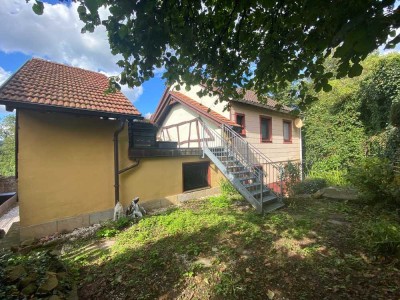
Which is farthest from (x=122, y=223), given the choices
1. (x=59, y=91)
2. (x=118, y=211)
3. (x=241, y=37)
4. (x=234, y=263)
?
(x=241, y=37)

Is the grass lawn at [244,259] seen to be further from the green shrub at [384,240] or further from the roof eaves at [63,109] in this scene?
the roof eaves at [63,109]

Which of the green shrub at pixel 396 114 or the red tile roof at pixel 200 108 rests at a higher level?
the red tile roof at pixel 200 108

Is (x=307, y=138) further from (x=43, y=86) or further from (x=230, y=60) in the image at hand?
(x=43, y=86)

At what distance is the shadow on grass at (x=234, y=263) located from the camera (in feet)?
9.37

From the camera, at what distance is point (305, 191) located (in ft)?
29.7

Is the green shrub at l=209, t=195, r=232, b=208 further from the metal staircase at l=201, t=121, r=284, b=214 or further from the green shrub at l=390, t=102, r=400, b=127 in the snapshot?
the green shrub at l=390, t=102, r=400, b=127

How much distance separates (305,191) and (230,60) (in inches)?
296

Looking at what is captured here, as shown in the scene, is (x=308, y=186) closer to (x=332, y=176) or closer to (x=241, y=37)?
(x=332, y=176)

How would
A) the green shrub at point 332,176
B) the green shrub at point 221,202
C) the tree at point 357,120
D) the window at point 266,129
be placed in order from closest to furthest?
1. the green shrub at point 221,202
2. the tree at point 357,120
3. the green shrub at point 332,176
4. the window at point 266,129

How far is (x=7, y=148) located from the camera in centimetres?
2630

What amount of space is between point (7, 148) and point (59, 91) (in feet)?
90.7

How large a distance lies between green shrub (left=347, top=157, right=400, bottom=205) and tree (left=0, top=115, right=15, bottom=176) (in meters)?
31.3

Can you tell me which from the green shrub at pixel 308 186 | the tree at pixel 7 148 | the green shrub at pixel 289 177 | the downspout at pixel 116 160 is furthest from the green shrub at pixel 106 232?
the tree at pixel 7 148

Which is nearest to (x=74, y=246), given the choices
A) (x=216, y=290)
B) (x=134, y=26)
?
(x=216, y=290)
